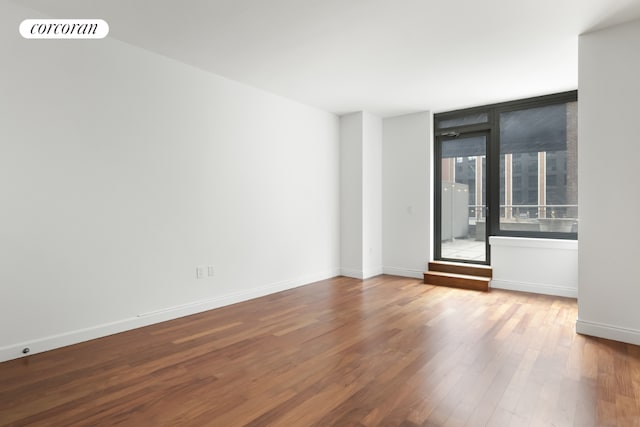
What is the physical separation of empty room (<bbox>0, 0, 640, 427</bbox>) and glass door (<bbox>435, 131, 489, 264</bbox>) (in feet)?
1.93

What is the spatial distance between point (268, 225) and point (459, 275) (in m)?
3.04

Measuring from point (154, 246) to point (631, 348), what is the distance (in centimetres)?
450

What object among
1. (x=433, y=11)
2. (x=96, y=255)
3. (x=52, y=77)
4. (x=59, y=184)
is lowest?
(x=96, y=255)

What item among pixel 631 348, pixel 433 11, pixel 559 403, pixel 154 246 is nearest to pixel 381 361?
pixel 559 403

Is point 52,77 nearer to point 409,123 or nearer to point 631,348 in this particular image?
point 409,123

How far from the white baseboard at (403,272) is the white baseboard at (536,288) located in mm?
1092

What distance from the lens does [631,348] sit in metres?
3.04

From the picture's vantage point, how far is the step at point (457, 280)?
Answer: 5.19 m

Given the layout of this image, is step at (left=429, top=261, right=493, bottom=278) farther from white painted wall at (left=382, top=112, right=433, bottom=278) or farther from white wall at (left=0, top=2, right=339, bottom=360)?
white wall at (left=0, top=2, right=339, bottom=360)

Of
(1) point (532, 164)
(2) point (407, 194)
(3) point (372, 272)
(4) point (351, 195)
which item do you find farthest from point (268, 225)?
(1) point (532, 164)

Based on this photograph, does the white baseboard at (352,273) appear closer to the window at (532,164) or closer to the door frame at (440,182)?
the door frame at (440,182)

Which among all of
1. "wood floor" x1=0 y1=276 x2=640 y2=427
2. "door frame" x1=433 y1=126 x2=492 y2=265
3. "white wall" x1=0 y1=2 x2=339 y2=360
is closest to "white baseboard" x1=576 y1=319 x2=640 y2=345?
"wood floor" x1=0 y1=276 x2=640 y2=427

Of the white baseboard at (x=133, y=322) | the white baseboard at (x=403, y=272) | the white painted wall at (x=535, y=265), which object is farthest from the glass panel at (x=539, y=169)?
the white baseboard at (x=133, y=322)

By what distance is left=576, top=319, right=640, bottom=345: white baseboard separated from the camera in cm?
314
